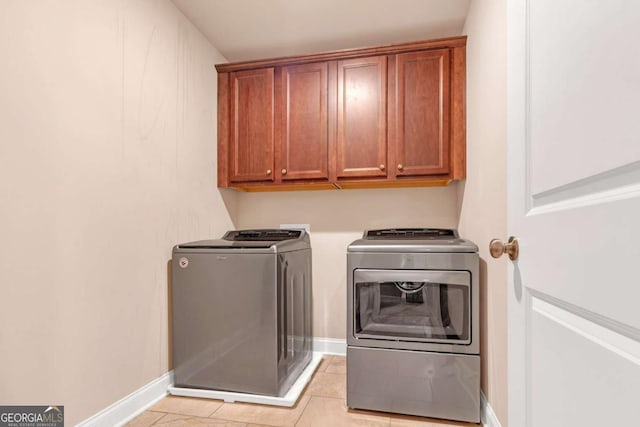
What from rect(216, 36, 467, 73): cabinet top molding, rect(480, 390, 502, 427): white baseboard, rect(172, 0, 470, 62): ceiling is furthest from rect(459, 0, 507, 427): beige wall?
rect(172, 0, 470, 62): ceiling

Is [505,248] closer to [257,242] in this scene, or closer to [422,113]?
[257,242]

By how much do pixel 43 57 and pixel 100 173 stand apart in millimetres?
501

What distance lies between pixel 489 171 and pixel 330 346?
1.80 meters

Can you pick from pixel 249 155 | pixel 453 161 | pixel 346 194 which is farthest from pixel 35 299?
pixel 453 161

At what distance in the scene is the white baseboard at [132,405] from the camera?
4.85ft

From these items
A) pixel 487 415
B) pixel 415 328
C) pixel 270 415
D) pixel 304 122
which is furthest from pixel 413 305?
pixel 304 122

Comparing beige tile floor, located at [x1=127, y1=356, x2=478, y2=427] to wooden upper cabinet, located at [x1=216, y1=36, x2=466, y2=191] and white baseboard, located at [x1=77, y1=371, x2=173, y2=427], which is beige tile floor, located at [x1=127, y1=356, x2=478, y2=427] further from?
wooden upper cabinet, located at [x1=216, y1=36, x2=466, y2=191]

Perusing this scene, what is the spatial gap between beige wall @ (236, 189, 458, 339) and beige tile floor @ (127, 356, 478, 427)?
0.76 m

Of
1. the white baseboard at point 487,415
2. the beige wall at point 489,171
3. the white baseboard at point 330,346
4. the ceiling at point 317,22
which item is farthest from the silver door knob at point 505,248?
the white baseboard at point 330,346

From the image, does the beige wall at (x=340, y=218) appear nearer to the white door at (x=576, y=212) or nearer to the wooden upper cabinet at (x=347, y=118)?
the wooden upper cabinet at (x=347, y=118)

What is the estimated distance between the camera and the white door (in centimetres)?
45

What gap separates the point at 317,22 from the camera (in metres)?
2.17

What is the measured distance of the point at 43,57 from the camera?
1282 mm

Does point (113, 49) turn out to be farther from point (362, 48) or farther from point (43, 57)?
point (362, 48)
